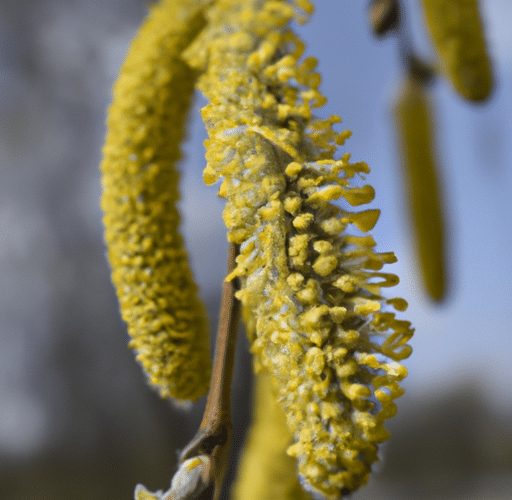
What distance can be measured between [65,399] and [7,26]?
1.61ft

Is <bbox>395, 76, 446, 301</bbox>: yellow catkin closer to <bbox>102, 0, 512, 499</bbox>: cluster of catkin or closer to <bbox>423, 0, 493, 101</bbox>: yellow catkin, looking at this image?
<bbox>423, 0, 493, 101</bbox>: yellow catkin

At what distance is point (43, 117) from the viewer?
0.65 meters

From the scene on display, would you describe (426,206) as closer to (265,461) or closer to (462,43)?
(462,43)

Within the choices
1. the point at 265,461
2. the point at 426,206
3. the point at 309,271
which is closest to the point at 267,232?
the point at 309,271

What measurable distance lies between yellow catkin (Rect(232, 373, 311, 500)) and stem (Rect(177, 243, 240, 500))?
31 millimetres

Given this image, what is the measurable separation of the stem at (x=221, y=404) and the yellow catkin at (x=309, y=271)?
16 mm

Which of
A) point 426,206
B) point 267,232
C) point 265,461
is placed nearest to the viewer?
point 267,232

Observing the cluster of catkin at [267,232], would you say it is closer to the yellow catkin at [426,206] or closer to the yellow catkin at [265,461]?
the yellow catkin at [265,461]

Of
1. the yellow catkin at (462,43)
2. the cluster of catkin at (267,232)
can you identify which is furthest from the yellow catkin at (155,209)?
the yellow catkin at (462,43)

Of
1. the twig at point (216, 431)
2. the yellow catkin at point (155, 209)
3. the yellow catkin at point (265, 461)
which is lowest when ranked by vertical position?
the yellow catkin at point (265, 461)

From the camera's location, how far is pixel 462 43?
287 millimetres

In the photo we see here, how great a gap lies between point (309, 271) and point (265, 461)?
168mm

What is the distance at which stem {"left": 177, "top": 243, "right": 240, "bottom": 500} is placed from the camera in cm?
16

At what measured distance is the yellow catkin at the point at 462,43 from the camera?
28 cm
